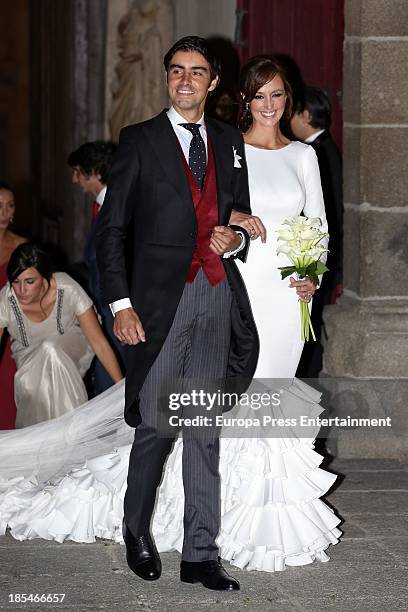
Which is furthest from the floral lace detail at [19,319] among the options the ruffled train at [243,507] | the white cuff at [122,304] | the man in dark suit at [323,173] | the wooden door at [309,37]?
the wooden door at [309,37]

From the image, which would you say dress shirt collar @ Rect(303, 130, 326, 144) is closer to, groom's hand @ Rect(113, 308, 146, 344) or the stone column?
the stone column

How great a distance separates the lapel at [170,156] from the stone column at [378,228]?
2.65m

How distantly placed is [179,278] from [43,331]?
2230 millimetres

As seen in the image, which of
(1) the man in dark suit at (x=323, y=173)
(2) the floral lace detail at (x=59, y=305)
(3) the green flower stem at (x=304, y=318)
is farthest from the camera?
(1) the man in dark suit at (x=323, y=173)

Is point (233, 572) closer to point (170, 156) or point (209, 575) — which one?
point (209, 575)

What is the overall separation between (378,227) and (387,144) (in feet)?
1.53

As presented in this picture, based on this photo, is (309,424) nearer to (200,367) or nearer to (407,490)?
(200,367)

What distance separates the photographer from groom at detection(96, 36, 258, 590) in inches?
200

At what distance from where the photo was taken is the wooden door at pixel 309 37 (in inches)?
347

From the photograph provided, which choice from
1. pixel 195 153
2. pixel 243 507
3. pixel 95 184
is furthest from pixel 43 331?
pixel 195 153

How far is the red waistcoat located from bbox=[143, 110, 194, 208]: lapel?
→ 0.15 feet

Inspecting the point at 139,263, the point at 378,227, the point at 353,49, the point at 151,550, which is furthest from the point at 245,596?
the point at 353,49

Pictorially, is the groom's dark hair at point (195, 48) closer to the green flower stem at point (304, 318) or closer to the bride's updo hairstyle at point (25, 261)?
the green flower stem at point (304, 318)

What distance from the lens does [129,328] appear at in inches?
198
